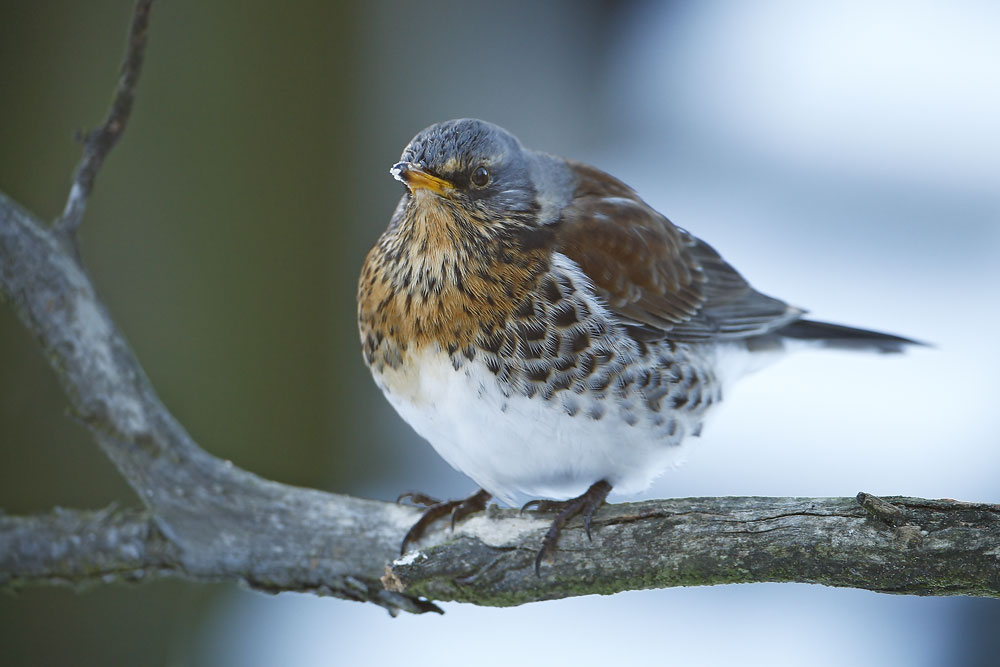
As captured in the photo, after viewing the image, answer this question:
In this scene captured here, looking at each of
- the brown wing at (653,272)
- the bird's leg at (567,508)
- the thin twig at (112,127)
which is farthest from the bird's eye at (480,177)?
the thin twig at (112,127)

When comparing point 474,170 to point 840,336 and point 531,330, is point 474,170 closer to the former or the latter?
→ point 531,330

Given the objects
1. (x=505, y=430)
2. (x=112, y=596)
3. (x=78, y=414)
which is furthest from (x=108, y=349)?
(x=112, y=596)

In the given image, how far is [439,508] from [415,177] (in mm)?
640

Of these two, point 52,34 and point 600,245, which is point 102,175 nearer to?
point 52,34

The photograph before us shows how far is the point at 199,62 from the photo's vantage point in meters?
2.87

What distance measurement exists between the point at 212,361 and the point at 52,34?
1073mm

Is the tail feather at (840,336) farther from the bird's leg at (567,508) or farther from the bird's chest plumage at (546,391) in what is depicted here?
the bird's leg at (567,508)

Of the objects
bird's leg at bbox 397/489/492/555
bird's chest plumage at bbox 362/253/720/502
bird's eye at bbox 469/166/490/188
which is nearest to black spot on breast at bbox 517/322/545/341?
bird's chest plumage at bbox 362/253/720/502

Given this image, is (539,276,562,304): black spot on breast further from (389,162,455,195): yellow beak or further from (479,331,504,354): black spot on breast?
(389,162,455,195): yellow beak

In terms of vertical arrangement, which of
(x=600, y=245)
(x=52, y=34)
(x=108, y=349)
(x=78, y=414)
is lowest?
(x=78, y=414)

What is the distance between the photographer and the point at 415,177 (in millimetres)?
1434

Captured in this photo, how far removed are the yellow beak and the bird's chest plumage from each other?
0.79ft

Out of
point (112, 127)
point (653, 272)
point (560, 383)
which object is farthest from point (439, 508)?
point (112, 127)

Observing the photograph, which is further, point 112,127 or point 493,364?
point 112,127
